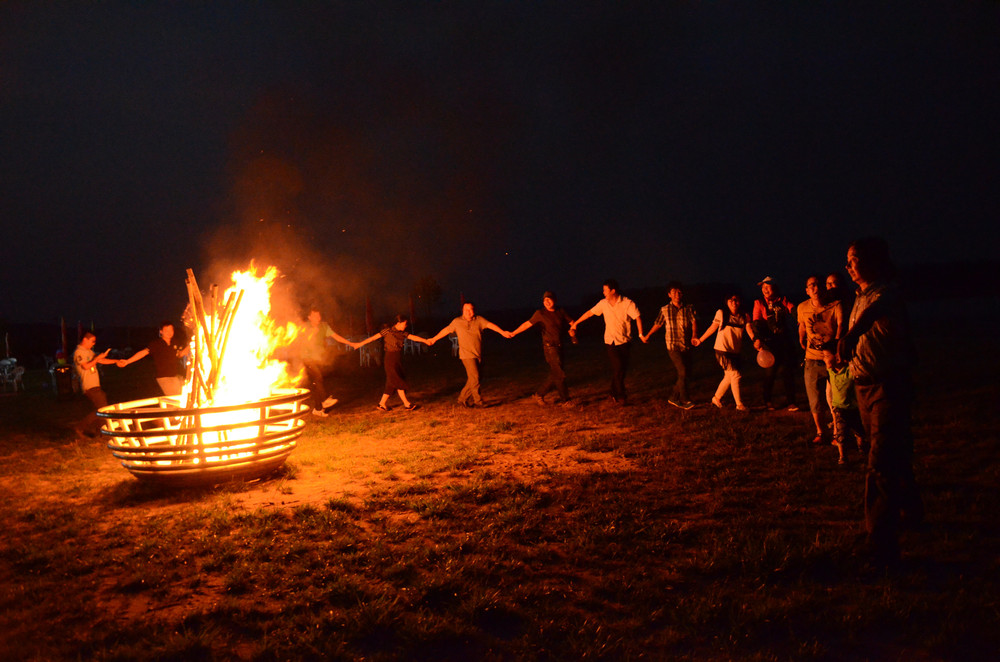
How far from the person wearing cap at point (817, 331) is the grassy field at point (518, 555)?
2.07 feet

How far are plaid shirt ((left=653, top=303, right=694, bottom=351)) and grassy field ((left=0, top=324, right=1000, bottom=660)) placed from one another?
1885 mm

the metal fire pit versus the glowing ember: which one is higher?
the glowing ember

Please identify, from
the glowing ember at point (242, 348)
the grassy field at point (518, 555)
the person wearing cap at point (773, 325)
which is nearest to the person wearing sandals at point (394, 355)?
the glowing ember at point (242, 348)

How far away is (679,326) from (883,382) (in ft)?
18.5

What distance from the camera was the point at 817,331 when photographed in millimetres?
6207

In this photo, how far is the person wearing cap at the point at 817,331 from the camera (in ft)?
19.3

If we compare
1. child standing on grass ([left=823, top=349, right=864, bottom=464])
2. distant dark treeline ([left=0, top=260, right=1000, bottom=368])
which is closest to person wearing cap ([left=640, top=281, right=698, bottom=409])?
child standing on grass ([left=823, top=349, right=864, bottom=464])

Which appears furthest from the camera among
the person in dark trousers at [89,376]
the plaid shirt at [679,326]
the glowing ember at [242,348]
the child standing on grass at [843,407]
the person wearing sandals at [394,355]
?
the person wearing sandals at [394,355]

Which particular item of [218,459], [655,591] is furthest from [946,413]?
[218,459]

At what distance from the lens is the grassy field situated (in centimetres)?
319

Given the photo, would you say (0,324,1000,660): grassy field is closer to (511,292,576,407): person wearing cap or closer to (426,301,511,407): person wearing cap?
(511,292,576,407): person wearing cap

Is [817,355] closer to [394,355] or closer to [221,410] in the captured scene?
[221,410]

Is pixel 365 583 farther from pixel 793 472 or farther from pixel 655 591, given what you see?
pixel 793 472

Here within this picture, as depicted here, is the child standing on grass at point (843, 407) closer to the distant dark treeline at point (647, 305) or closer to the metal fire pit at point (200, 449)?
the metal fire pit at point (200, 449)
